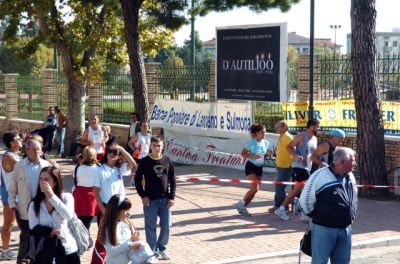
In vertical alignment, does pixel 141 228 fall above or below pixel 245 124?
below

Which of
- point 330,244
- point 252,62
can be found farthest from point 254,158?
point 252,62

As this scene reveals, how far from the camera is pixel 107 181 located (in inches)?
389

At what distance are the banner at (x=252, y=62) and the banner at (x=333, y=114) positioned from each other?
20.3 inches

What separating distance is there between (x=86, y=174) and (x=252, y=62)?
35.9ft

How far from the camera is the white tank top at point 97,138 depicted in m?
16.6

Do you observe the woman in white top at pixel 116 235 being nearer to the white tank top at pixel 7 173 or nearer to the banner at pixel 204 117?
the white tank top at pixel 7 173

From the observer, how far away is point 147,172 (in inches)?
393

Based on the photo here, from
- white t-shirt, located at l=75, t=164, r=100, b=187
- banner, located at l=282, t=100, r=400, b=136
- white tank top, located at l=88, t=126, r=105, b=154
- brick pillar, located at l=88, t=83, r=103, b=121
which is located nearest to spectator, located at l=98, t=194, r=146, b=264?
white t-shirt, located at l=75, t=164, r=100, b=187

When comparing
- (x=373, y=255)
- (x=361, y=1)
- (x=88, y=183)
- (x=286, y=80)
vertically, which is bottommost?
(x=373, y=255)

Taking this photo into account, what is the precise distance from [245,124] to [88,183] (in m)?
10.7

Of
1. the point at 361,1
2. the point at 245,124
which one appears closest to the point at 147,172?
the point at 361,1

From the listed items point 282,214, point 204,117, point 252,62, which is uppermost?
point 252,62

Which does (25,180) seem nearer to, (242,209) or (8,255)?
(8,255)

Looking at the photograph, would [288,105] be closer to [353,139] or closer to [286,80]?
[286,80]
